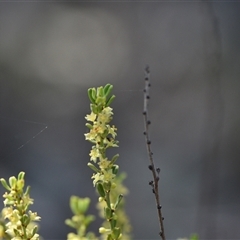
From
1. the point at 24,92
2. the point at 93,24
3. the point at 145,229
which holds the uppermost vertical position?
the point at 93,24

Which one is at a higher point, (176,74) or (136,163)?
(176,74)

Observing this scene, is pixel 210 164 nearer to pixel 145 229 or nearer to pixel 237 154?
pixel 237 154

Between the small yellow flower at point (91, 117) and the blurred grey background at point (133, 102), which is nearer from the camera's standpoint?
the small yellow flower at point (91, 117)

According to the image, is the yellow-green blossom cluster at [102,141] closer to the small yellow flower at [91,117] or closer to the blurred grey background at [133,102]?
the small yellow flower at [91,117]

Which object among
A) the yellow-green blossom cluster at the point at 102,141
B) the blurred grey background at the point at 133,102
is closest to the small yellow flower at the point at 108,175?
the yellow-green blossom cluster at the point at 102,141

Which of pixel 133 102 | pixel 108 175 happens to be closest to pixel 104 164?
pixel 108 175

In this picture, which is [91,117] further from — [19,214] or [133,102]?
[133,102]

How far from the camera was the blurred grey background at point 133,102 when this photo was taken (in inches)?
104

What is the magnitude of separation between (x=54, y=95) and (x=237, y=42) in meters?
1.30

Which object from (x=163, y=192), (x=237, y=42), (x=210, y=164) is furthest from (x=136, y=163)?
(x=237, y=42)

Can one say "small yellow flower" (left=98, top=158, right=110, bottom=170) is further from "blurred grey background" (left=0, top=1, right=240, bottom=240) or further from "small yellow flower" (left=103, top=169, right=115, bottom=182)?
"blurred grey background" (left=0, top=1, right=240, bottom=240)

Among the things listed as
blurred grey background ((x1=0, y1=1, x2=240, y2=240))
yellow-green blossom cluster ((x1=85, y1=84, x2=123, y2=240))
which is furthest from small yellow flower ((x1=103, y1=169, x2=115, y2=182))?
blurred grey background ((x1=0, y1=1, x2=240, y2=240))

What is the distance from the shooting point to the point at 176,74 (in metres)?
3.40

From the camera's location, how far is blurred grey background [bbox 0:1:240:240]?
8.66 ft
